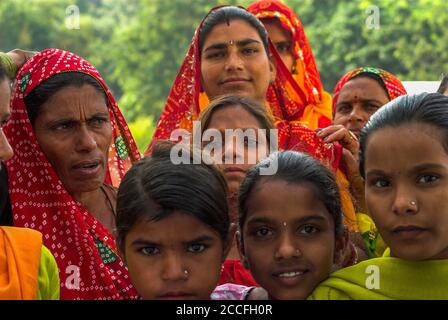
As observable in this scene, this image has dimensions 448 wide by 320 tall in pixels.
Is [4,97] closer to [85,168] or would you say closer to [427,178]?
[85,168]

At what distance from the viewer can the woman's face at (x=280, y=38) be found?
504cm

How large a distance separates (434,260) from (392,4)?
27.4 m

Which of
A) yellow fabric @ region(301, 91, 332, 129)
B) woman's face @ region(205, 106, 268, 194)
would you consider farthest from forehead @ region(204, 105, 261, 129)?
yellow fabric @ region(301, 91, 332, 129)

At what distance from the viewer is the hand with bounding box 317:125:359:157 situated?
3578mm

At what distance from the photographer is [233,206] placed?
10.0 feet

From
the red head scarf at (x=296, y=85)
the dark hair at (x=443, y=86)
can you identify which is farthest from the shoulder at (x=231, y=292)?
the red head scarf at (x=296, y=85)

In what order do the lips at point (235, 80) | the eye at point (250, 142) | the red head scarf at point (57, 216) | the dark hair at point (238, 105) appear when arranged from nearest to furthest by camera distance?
the red head scarf at point (57, 216)
the eye at point (250, 142)
the dark hair at point (238, 105)
the lips at point (235, 80)

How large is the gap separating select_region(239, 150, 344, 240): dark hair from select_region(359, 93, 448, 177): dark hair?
0.51 ft

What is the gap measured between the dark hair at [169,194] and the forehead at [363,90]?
1.77 metres

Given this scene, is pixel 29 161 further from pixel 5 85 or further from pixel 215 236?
pixel 215 236

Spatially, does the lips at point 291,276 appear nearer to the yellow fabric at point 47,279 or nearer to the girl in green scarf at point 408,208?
the girl in green scarf at point 408,208

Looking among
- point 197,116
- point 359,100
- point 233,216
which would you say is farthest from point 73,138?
point 359,100

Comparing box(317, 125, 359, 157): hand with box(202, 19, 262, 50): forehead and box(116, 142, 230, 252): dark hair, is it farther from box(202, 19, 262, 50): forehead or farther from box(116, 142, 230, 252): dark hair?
box(116, 142, 230, 252): dark hair
